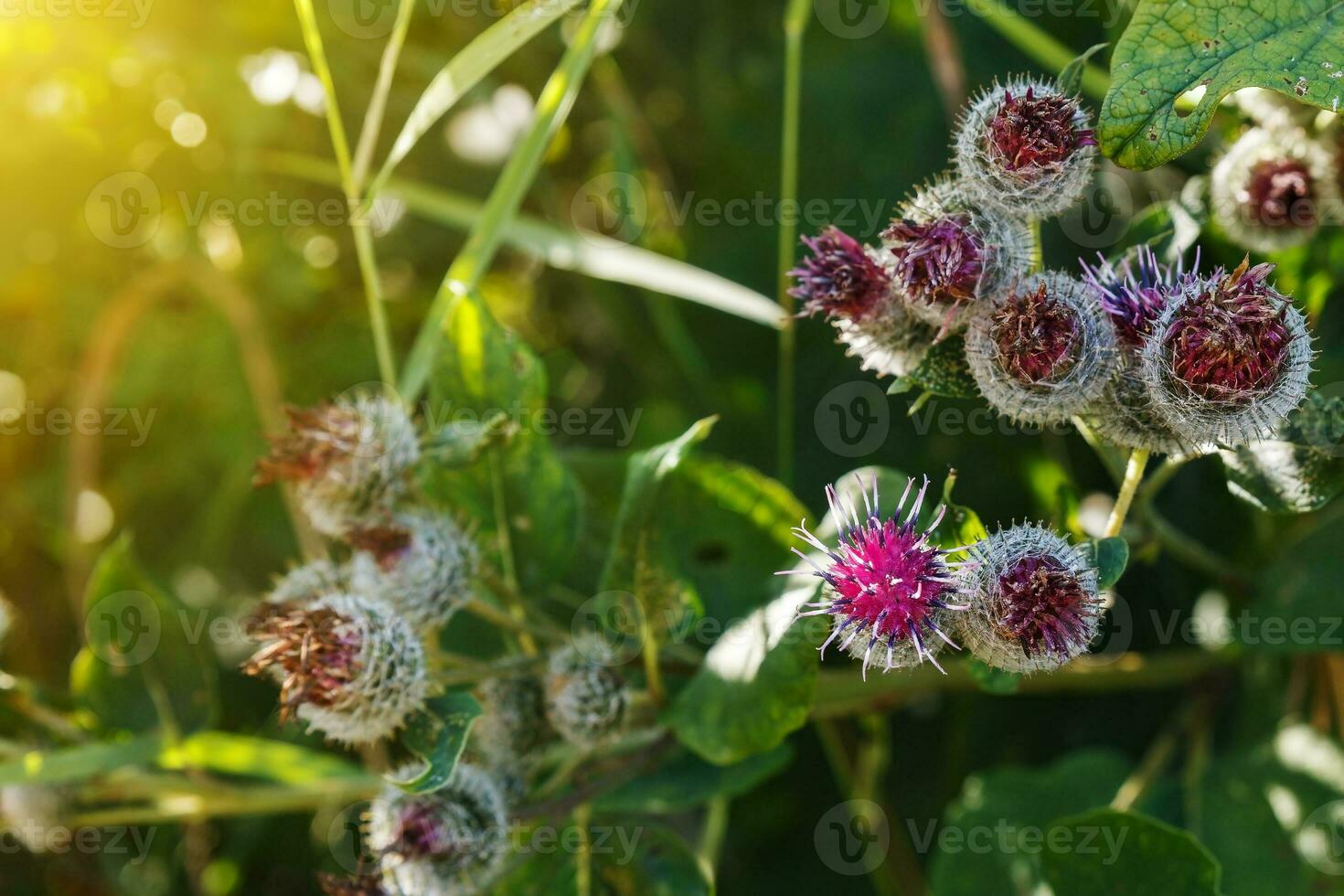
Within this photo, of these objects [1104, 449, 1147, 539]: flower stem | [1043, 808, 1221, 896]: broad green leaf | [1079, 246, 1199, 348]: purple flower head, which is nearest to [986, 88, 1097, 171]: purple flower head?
[1079, 246, 1199, 348]: purple flower head

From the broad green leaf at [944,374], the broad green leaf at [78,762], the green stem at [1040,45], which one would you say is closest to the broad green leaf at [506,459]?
the broad green leaf at [944,374]

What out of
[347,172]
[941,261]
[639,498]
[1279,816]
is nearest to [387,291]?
[347,172]

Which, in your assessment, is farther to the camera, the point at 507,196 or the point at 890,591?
the point at 507,196

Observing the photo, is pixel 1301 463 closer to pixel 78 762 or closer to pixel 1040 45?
pixel 1040 45

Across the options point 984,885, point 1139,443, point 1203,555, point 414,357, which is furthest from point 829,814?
point 1139,443

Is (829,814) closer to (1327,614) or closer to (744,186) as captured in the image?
(1327,614)

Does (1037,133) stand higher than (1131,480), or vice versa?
(1037,133)

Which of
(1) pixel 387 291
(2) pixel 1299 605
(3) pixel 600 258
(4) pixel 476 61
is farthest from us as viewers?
(1) pixel 387 291

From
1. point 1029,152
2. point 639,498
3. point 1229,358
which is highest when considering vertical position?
point 1029,152
